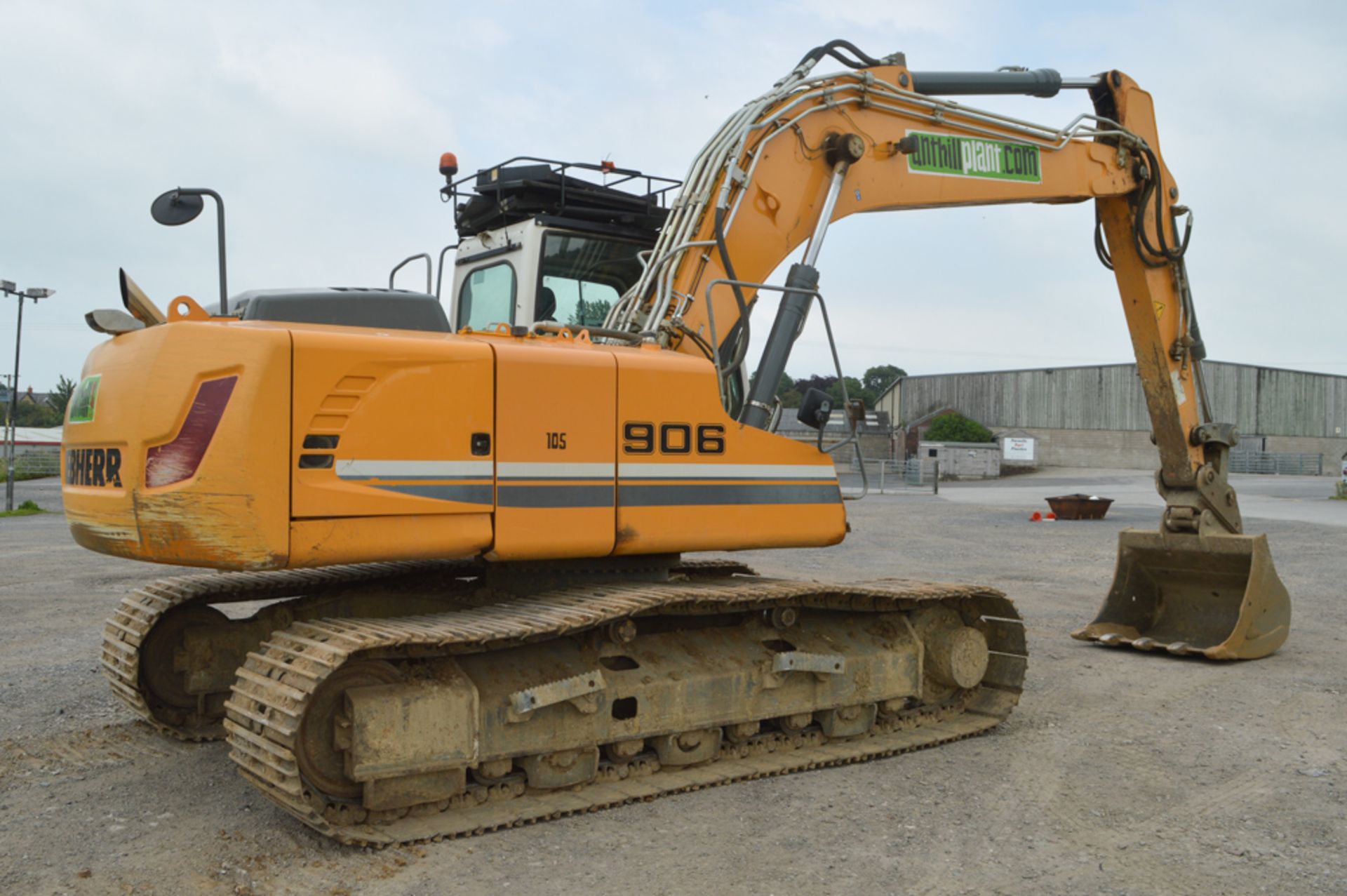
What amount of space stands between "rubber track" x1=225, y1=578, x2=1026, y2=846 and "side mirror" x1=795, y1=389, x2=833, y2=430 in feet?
2.85

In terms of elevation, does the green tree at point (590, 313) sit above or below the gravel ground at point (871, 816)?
above

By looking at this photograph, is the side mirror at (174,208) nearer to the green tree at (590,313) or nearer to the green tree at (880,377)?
the green tree at (590,313)

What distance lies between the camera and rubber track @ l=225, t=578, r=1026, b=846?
14.9 ft

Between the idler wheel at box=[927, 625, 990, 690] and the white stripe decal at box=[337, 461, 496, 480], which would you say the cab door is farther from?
the idler wheel at box=[927, 625, 990, 690]

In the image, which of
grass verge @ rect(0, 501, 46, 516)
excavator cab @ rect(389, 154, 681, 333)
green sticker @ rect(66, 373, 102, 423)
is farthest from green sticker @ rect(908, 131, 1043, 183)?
grass verge @ rect(0, 501, 46, 516)

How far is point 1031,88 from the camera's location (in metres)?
8.45

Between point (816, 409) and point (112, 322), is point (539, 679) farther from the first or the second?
point (112, 322)

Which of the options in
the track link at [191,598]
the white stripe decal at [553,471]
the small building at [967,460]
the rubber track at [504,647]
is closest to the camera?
the rubber track at [504,647]

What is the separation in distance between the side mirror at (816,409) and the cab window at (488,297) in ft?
6.08

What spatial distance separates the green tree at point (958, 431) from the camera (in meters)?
59.2

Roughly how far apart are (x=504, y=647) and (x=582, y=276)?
2.55 m

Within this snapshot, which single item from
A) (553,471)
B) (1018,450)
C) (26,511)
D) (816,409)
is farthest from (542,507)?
(1018,450)

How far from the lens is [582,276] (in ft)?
22.4

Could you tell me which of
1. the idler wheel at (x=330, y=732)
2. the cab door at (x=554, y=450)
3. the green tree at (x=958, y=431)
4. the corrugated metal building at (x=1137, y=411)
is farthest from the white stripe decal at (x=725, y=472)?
the green tree at (x=958, y=431)
